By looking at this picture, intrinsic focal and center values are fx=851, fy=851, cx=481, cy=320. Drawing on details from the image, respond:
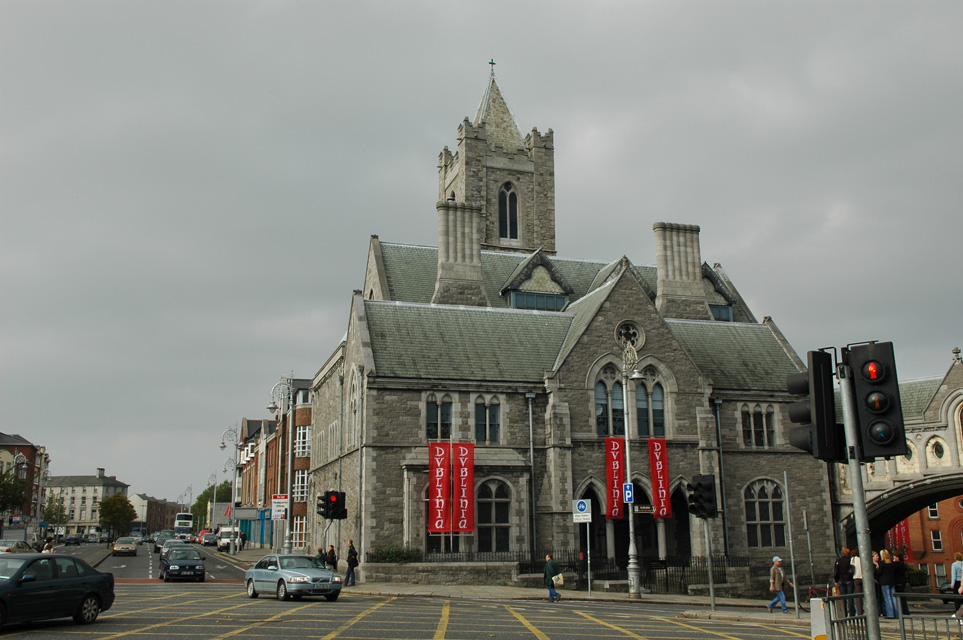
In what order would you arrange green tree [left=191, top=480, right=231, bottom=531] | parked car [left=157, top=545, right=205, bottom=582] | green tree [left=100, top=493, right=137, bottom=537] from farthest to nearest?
green tree [left=191, top=480, right=231, bottom=531], green tree [left=100, top=493, right=137, bottom=537], parked car [left=157, top=545, right=205, bottom=582]

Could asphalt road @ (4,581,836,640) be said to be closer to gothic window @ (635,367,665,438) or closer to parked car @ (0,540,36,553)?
gothic window @ (635,367,665,438)

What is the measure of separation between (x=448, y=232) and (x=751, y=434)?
17.0 meters

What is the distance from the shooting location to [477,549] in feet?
106

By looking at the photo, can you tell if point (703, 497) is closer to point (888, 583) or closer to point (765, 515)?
point (888, 583)

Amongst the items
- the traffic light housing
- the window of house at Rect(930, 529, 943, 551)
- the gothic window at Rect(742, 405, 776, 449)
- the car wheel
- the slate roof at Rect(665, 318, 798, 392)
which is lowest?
the window of house at Rect(930, 529, 943, 551)

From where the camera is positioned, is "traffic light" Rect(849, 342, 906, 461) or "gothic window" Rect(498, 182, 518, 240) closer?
"traffic light" Rect(849, 342, 906, 461)

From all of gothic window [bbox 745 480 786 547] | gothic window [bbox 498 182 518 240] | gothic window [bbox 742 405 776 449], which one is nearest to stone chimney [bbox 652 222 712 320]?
gothic window [bbox 742 405 776 449]

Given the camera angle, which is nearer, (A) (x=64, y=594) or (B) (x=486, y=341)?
(A) (x=64, y=594)

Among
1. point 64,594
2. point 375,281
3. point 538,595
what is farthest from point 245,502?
point 64,594

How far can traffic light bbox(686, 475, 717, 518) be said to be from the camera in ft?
72.3

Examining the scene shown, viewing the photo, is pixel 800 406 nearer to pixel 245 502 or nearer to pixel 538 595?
pixel 538 595

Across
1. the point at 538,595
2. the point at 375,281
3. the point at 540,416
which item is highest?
the point at 375,281

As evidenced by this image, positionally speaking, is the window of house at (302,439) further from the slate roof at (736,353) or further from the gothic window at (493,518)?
the gothic window at (493,518)

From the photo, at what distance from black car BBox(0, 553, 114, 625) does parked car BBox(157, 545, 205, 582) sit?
15.9 metres
